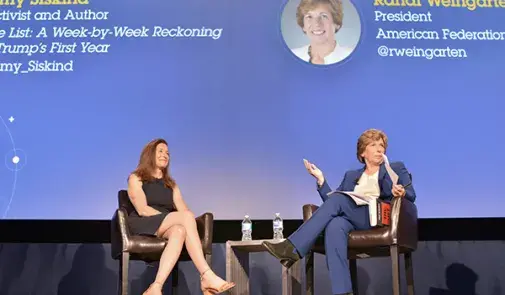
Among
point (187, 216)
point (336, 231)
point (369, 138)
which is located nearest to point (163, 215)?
point (187, 216)

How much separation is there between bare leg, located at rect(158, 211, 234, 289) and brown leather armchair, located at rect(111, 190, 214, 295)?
9 centimetres

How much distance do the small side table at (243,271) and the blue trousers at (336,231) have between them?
0.40m

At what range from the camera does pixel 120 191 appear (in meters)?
4.55

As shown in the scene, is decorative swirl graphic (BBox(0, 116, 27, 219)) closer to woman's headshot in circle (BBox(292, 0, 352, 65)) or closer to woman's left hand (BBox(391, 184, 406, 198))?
woman's headshot in circle (BBox(292, 0, 352, 65))

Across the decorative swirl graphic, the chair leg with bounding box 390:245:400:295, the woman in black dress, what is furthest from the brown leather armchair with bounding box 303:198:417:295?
the decorative swirl graphic

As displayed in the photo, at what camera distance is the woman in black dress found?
13.3 feet

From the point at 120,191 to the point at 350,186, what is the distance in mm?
1454

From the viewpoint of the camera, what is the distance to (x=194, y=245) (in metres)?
4.20

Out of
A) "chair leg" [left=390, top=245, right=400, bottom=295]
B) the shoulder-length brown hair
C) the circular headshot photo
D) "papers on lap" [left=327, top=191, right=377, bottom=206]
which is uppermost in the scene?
the circular headshot photo

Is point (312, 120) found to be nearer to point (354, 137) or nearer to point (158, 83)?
point (354, 137)

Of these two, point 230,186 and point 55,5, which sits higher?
point 55,5

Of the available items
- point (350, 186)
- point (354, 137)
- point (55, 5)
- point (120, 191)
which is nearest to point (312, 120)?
point (354, 137)

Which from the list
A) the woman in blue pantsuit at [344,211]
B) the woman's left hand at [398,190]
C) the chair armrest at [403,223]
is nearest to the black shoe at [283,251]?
the woman in blue pantsuit at [344,211]

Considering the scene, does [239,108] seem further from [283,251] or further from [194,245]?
[283,251]
